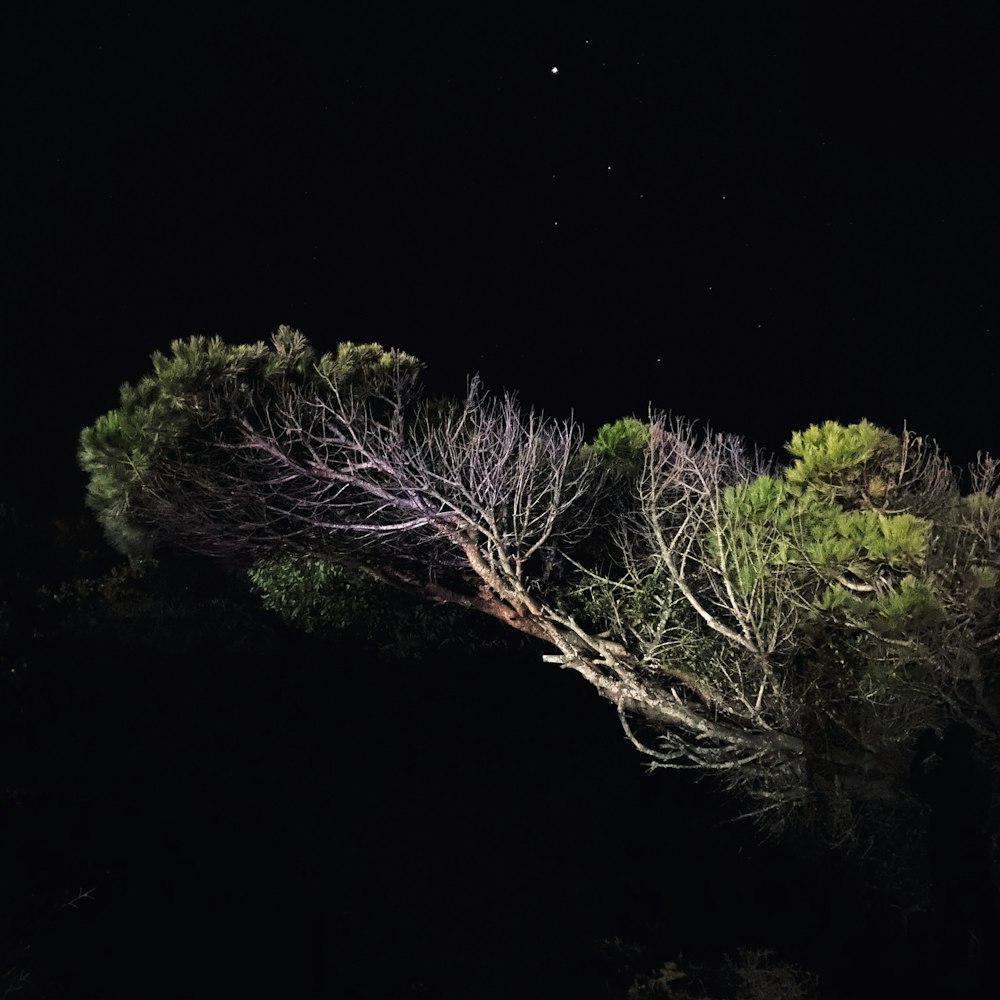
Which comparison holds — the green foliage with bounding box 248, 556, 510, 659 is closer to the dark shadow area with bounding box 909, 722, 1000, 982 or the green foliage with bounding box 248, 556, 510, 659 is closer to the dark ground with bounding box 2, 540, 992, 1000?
the dark ground with bounding box 2, 540, 992, 1000

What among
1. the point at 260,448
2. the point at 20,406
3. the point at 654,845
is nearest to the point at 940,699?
the point at 654,845

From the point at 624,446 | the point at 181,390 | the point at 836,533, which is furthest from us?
the point at 624,446

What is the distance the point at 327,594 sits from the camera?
12.8 meters

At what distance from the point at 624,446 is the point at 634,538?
4.24 ft

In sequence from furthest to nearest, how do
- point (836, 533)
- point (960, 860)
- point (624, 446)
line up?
point (624, 446)
point (836, 533)
point (960, 860)

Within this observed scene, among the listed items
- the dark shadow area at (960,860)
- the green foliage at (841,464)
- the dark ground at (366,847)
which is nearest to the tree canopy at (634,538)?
the green foliage at (841,464)

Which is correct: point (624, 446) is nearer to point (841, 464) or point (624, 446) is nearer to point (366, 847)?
point (841, 464)

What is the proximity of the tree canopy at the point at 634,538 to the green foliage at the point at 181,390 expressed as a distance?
30 millimetres

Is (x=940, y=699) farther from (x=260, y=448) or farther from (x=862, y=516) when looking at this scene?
(x=260, y=448)

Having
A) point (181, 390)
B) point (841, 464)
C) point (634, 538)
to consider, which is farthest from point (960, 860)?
point (181, 390)

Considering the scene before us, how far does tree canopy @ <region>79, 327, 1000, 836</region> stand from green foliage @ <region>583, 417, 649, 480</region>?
0.12 feet

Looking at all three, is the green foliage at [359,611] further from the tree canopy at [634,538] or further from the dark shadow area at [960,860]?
the dark shadow area at [960,860]

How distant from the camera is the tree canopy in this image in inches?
304

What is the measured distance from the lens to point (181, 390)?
35.5 feet
